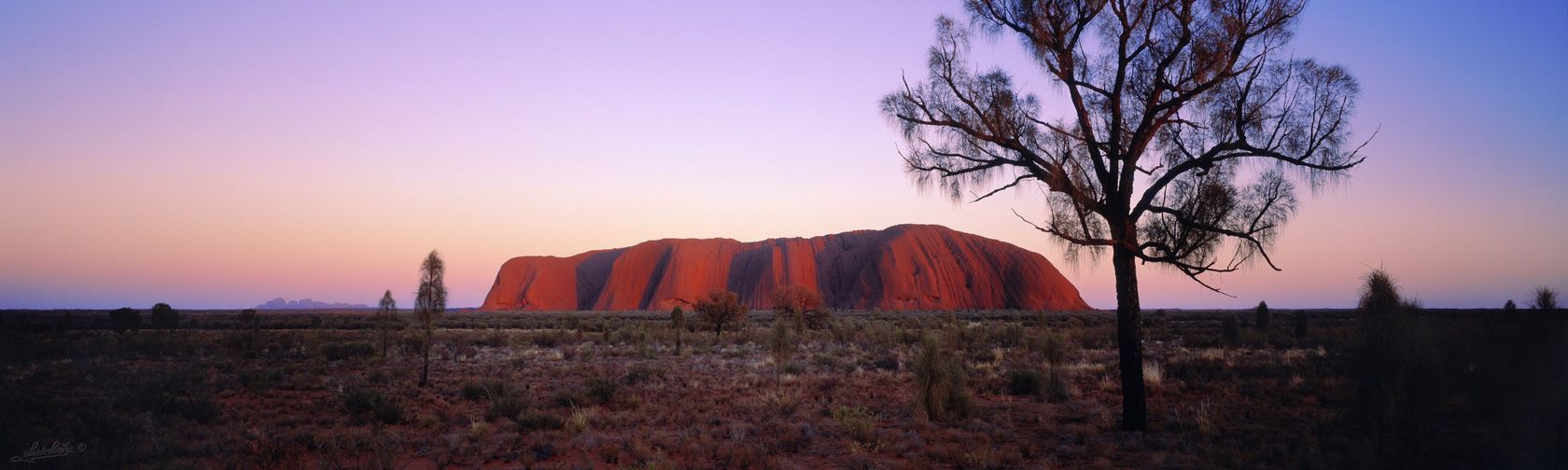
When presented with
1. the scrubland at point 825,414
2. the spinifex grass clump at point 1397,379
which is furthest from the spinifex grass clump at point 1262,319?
the spinifex grass clump at point 1397,379

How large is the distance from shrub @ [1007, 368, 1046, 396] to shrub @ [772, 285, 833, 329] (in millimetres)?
24012

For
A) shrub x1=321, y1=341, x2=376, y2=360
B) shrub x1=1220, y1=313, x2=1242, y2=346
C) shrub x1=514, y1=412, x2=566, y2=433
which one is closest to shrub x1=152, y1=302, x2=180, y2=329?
shrub x1=321, y1=341, x2=376, y2=360

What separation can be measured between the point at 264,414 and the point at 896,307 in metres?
73.6

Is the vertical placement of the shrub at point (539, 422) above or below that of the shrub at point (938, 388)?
below

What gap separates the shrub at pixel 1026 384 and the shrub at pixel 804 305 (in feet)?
78.8

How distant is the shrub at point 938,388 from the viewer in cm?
1105

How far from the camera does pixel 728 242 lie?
104m

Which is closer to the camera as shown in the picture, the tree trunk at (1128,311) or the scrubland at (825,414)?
the scrubland at (825,414)

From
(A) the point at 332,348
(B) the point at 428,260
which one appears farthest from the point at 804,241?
(B) the point at 428,260

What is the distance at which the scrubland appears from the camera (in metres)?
7.98

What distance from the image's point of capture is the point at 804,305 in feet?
136

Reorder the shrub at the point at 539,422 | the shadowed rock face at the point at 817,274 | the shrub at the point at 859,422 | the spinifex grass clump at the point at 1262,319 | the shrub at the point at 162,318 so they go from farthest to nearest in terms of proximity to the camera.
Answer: the shadowed rock face at the point at 817,274
the shrub at the point at 162,318
the spinifex grass clump at the point at 1262,319
the shrub at the point at 539,422
the shrub at the point at 859,422

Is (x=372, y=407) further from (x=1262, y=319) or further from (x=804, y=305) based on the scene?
(x=1262, y=319)

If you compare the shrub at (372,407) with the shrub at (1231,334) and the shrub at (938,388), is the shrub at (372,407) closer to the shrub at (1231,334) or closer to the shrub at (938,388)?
the shrub at (938,388)
